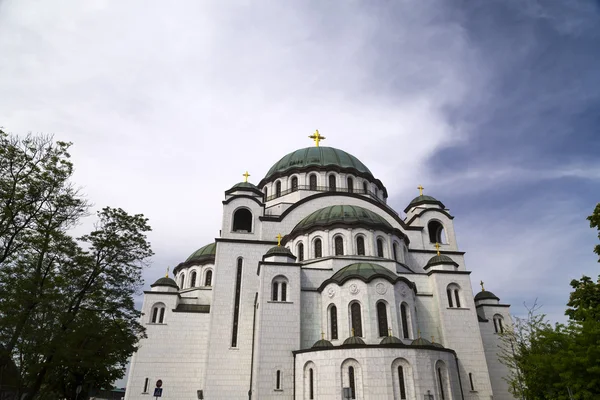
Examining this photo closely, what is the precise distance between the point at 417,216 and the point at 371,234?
7.28 metres

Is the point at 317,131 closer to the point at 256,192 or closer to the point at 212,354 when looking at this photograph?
the point at 256,192

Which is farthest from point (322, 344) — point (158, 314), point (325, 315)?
point (158, 314)

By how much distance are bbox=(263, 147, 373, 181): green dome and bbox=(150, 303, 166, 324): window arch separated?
13.8 metres

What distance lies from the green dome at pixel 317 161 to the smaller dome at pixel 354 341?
16.8 metres

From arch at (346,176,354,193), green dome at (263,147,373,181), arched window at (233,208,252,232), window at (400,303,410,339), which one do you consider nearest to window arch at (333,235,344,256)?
window at (400,303,410,339)

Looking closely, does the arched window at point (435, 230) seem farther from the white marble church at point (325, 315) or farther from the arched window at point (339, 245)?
the arched window at point (339, 245)

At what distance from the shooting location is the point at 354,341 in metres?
18.0

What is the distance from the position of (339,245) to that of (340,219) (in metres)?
1.64

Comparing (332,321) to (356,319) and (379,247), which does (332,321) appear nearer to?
(356,319)

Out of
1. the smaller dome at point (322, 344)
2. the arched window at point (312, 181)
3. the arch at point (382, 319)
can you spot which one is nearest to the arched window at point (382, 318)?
the arch at point (382, 319)

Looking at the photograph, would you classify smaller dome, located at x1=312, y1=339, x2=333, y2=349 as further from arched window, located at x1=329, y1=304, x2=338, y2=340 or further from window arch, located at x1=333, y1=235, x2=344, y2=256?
window arch, located at x1=333, y1=235, x2=344, y2=256

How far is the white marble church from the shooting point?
17.8m

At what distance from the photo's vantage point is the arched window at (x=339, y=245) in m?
23.9

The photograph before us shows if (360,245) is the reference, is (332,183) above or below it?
above
